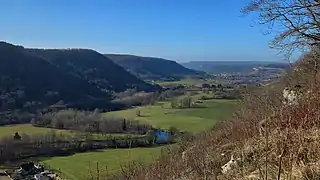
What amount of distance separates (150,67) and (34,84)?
80.9m

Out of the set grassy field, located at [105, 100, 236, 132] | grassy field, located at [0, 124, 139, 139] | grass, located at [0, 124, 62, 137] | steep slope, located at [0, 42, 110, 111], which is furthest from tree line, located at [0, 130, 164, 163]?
steep slope, located at [0, 42, 110, 111]

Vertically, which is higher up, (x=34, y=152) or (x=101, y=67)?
(x=101, y=67)

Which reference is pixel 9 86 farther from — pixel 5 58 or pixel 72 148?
pixel 72 148

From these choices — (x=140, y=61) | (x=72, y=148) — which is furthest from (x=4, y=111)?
(x=140, y=61)

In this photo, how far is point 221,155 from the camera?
5836mm

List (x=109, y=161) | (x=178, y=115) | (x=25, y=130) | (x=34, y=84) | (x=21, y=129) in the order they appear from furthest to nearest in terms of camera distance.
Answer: (x=34, y=84) < (x=178, y=115) < (x=21, y=129) < (x=25, y=130) < (x=109, y=161)

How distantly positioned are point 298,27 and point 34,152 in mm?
43749

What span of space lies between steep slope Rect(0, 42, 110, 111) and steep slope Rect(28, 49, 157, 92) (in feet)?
21.1

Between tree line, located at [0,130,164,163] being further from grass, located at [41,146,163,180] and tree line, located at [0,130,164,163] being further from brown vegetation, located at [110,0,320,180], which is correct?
brown vegetation, located at [110,0,320,180]

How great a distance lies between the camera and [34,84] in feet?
254

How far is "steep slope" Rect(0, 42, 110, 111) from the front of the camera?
7369cm

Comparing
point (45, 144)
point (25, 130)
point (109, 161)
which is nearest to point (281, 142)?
point (109, 161)

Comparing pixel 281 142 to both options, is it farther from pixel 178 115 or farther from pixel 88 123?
pixel 88 123

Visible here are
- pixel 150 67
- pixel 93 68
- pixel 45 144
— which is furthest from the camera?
pixel 150 67
